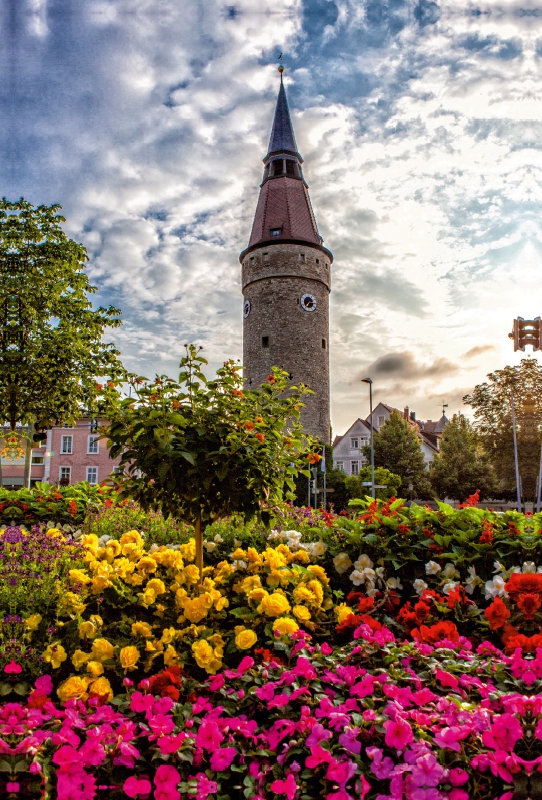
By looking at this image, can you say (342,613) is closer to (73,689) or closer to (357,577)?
(357,577)

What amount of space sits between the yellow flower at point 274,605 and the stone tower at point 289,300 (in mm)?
37037

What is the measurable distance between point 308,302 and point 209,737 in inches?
1658

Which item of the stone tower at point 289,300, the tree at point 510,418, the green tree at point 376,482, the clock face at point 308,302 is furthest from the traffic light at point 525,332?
the clock face at point 308,302

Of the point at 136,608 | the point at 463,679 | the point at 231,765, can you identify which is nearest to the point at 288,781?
the point at 231,765

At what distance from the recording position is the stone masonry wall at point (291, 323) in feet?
139

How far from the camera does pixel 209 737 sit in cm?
243

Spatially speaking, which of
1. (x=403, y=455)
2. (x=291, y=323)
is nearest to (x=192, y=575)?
(x=403, y=455)

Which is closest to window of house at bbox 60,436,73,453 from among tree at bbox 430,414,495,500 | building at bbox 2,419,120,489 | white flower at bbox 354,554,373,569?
building at bbox 2,419,120,489

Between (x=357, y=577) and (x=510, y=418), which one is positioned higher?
(x=510, y=418)

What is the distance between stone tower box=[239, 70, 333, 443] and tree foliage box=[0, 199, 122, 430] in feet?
78.9

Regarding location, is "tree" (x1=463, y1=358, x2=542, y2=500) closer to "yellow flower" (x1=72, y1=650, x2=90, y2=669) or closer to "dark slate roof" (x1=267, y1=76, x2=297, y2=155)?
"dark slate roof" (x1=267, y1=76, x2=297, y2=155)

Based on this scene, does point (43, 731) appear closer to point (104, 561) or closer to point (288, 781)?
point (288, 781)

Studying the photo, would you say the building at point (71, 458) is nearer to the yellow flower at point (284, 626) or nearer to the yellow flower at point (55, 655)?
the yellow flower at point (55, 655)

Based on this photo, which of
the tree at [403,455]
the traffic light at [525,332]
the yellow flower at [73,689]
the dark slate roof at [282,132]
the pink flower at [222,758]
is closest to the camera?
the pink flower at [222,758]
